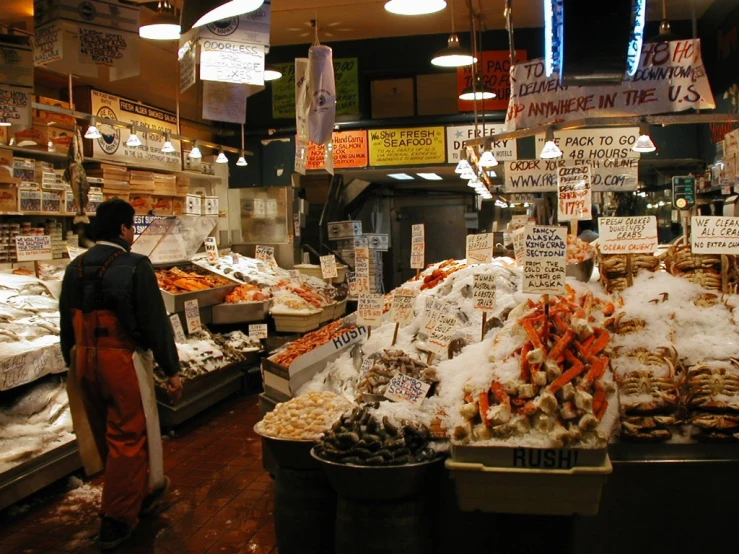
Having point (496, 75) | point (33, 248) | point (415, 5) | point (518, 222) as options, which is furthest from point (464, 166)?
point (33, 248)

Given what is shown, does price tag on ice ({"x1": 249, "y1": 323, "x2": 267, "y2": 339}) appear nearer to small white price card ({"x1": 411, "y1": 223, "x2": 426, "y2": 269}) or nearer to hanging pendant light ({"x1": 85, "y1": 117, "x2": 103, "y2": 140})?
small white price card ({"x1": 411, "y1": 223, "x2": 426, "y2": 269})

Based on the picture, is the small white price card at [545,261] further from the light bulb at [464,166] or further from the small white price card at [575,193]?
→ the light bulb at [464,166]

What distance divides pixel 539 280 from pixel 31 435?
13.7 ft

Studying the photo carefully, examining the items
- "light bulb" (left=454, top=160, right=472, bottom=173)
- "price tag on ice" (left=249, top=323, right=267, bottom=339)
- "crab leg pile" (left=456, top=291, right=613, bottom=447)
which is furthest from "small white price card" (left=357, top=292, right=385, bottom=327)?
"light bulb" (left=454, top=160, right=472, bottom=173)

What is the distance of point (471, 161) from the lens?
8.62 metres

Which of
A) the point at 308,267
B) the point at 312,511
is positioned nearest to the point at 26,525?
the point at 312,511

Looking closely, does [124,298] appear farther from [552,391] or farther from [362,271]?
[552,391]

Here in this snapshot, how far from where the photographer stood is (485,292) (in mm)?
4336

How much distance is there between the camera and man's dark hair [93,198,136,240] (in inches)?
177

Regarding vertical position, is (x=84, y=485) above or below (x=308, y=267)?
below

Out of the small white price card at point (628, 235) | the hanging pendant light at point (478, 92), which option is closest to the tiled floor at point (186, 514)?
the small white price card at point (628, 235)

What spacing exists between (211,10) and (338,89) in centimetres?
766

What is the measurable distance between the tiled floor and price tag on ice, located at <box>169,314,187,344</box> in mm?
1469

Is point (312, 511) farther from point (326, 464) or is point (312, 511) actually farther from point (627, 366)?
point (627, 366)
